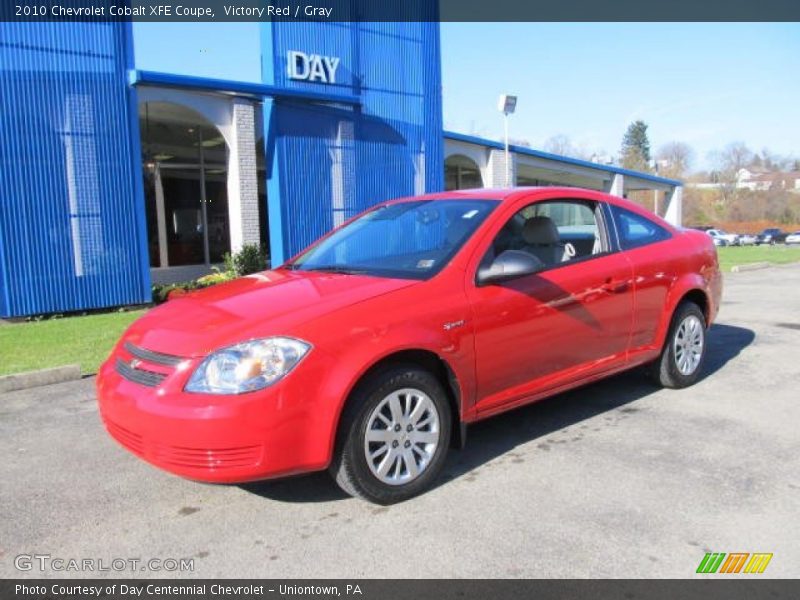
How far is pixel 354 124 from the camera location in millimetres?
15031

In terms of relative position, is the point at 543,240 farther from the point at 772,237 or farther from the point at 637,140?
the point at 637,140

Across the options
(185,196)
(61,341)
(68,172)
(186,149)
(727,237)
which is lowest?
(727,237)

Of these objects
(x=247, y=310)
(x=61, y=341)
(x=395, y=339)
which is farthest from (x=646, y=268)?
(x=61, y=341)

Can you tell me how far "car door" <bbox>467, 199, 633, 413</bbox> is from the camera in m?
3.91

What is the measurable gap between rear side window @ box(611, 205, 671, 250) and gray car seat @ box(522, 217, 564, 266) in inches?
25.8

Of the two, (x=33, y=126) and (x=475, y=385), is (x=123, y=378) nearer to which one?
(x=475, y=385)

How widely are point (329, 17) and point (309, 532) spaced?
13526mm

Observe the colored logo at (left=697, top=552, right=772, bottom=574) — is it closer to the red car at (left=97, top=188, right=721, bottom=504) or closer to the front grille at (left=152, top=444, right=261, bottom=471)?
the red car at (left=97, top=188, right=721, bottom=504)

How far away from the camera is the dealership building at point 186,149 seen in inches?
416

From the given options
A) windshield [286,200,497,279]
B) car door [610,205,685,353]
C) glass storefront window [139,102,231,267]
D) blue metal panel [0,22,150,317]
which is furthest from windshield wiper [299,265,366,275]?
glass storefront window [139,102,231,267]

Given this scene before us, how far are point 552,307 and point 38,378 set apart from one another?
16.1 ft

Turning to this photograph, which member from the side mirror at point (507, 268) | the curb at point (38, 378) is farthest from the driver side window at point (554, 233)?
the curb at point (38, 378)

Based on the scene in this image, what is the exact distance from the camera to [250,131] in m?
14.1

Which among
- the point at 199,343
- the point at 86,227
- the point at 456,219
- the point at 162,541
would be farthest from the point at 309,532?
the point at 86,227
